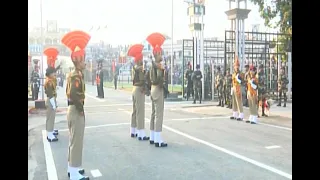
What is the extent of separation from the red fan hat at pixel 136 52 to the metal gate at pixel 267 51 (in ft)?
16.1

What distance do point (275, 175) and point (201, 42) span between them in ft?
24.3

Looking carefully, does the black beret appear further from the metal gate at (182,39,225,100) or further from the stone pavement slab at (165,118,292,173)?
the metal gate at (182,39,225,100)

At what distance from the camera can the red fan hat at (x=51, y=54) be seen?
4.63 m

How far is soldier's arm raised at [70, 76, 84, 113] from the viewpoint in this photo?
10.9 ft

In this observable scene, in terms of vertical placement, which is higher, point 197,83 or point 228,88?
point 197,83

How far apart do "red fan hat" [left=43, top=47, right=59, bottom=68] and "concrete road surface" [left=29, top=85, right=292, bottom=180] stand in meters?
1.12

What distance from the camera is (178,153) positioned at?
438 centimetres

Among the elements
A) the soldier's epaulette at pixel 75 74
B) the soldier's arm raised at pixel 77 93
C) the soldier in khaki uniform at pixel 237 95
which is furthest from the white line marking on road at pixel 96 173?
the soldier in khaki uniform at pixel 237 95

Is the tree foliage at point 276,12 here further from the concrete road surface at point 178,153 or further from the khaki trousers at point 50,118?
the khaki trousers at point 50,118

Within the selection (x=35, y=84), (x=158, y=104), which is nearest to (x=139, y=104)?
(x=158, y=104)

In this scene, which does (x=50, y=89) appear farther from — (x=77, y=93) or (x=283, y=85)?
(x=283, y=85)

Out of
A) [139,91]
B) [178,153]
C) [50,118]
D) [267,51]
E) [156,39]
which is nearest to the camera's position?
[178,153]

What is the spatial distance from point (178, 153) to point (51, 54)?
212 cm

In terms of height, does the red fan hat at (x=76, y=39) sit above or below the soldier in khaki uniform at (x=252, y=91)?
above
